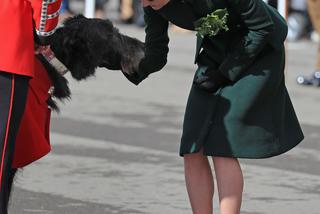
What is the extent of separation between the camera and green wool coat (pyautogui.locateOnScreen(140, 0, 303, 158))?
4.49 m

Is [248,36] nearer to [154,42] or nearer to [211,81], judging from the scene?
[211,81]

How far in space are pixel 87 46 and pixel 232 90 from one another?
2.47 ft

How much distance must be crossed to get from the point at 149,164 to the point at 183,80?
4.19 meters

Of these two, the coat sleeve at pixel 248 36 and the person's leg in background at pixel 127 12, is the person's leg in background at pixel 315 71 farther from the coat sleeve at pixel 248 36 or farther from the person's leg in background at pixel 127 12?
the person's leg in background at pixel 127 12

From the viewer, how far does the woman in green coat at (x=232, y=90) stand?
452 cm

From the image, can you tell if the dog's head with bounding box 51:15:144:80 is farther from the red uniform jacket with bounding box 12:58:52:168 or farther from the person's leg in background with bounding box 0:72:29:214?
the person's leg in background with bounding box 0:72:29:214

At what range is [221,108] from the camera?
463 centimetres

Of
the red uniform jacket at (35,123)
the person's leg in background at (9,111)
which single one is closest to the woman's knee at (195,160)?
the red uniform jacket at (35,123)

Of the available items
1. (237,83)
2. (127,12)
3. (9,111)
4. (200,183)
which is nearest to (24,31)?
(9,111)

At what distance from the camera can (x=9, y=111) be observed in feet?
13.1

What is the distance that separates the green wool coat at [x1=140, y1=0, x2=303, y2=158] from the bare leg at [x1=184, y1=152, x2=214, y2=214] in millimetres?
118

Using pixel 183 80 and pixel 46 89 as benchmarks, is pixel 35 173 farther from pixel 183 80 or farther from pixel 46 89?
pixel 183 80

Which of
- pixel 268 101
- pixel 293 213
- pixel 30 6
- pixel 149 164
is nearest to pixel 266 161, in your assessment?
pixel 149 164

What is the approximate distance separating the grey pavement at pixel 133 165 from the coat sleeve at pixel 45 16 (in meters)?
0.78
